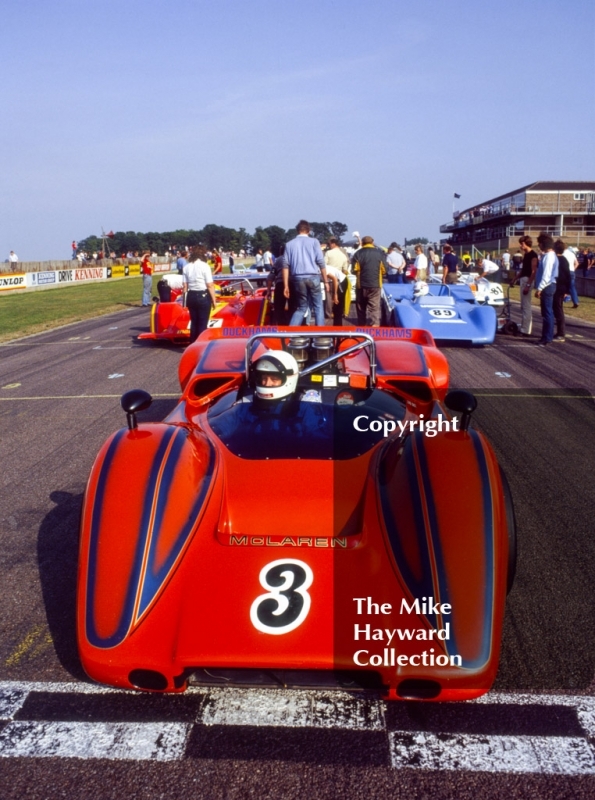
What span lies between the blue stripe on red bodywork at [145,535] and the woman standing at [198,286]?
743cm

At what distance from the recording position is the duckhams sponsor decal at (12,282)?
3208 centimetres

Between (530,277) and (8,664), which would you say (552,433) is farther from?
(530,277)

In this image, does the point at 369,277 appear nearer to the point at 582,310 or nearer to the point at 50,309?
the point at 582,310

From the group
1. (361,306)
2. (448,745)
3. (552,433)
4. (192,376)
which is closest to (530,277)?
(361,306)

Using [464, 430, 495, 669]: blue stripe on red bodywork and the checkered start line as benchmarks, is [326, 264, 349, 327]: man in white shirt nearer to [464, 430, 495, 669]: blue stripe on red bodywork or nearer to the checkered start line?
[464, 430, 495, 669]: blue stripe on red bodywork

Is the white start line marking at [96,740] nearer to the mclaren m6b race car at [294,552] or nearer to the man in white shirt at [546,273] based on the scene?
the mclaren m6b race car at [294,552]

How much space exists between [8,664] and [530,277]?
11310 mm

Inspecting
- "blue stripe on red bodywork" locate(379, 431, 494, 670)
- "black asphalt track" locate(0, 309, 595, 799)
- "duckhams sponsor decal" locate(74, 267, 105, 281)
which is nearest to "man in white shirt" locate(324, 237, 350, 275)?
"black asphalt track" locate(0, 309, 595, 799)

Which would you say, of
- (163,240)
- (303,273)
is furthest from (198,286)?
(163,240)

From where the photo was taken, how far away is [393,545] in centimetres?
301

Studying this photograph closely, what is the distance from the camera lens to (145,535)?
3039 mm

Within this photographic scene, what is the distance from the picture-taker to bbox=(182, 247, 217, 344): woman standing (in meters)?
10.8

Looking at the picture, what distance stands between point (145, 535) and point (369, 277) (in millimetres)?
9365

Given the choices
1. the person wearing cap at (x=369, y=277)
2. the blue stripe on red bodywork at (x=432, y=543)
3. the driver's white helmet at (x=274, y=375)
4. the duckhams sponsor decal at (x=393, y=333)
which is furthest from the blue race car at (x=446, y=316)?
the blue stripe on red bodywork at (x=432, y=543)
